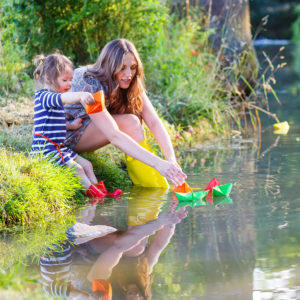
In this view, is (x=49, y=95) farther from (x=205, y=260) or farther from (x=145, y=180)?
(x=205, y=260)

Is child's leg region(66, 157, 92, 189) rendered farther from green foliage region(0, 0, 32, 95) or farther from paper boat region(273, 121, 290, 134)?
paper boat region(273, 121, 290, 134)

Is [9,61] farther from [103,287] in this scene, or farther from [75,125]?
[103,287]

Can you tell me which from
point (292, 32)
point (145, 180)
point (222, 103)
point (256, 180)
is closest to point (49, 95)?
point (145, 180)

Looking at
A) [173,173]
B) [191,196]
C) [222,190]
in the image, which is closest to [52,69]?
[173,173]

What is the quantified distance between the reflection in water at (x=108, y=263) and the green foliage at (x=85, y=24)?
3.76 metres

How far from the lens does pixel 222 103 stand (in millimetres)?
6863

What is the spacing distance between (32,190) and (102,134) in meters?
1.01

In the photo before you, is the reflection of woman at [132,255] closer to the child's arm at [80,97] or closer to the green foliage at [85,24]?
the child's arm at [80,97]

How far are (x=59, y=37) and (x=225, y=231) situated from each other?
15.0 ft

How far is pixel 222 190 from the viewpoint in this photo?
13.7ft

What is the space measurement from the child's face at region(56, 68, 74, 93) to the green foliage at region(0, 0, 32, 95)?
216 cm

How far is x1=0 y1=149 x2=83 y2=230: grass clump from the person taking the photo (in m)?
3.52

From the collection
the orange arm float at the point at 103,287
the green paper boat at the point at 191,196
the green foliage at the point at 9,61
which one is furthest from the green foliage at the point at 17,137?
the orange arm float at the point at 103,287

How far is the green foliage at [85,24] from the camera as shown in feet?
22.5
